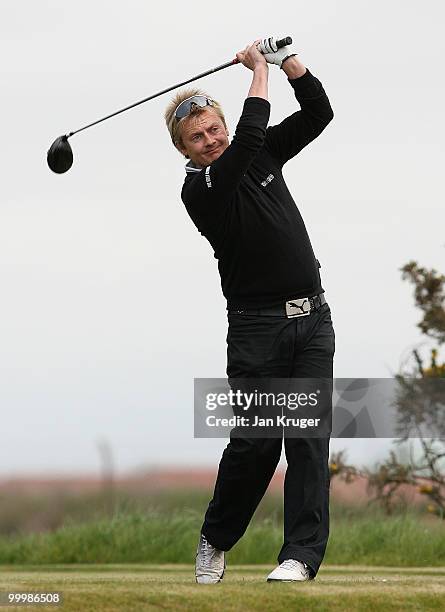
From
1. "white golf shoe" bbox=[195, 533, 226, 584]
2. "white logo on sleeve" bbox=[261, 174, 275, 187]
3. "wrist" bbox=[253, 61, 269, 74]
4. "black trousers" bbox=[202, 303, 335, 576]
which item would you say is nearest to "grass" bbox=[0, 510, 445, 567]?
"white golf shoe" bbox=[195, 533, 226, 584]

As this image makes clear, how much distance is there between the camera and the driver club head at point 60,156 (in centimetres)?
666

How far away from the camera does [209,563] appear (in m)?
6.12

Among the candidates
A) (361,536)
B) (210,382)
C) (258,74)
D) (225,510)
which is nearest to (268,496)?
(361,536)

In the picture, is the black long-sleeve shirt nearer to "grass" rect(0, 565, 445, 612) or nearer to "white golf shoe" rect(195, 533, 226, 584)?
"white golf shoe" rect(195, 533, 226, 584)

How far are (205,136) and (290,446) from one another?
147 cm

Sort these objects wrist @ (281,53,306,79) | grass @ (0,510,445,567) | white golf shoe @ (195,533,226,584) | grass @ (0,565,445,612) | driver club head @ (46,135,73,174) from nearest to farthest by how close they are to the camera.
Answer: grass @ (0,565,445,612)
wrist @ (281,53,306,79)
white golf shoe @ (195,533,226,584)
driver club head @ (46,135,73,174)
grass @ (0,510,445,567)

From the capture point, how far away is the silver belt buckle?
589 cm

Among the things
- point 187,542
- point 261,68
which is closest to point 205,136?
point 261,68

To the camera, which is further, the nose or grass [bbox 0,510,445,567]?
grass [bbox 0,510,445,567]

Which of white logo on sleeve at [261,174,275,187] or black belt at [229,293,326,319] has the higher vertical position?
white logo on sleeve at [261,174,275,187]

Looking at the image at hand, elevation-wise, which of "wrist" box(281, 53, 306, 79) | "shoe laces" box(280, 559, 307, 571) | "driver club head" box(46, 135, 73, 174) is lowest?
"shoe laces" box(280, 559, 307, 571)

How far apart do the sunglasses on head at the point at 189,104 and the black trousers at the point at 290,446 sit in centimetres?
96

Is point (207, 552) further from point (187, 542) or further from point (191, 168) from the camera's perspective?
point (187, 542)

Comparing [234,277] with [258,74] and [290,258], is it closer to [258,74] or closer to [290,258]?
[290,258]
